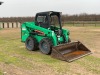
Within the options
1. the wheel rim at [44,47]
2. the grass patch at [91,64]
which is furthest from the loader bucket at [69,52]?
the wheel rim at [44,47]

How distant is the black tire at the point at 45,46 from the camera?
9336 millimetres

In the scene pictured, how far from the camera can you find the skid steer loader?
9.12 m

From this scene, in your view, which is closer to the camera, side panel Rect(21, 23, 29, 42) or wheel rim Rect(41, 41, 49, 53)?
wheel rim Rect(41, 41, 49, 53)

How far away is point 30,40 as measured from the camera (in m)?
10.6

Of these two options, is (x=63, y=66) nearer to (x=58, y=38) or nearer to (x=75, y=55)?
(x=75, y=55)

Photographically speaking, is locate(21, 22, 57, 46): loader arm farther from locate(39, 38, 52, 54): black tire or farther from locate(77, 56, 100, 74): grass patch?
locate(77, 56, 100, 74): grass patch

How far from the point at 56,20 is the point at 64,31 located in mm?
752

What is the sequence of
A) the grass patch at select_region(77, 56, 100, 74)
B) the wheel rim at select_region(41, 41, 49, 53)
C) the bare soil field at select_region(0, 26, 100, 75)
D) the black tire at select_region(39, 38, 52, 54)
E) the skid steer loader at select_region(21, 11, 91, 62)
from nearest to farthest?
the bare soil field at select_region(0, 26, 100, 75), the grass patch at select_region(77, 56, 100, 74), the skid steer loader at select_region(21, 11, 91, 62), the black tire at select_region(39, 38, 52, 54), the wheel rim at select_region(41, 41, 49, 53)

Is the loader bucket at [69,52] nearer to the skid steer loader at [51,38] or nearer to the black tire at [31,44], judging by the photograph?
the skid steer loader at [51,38]

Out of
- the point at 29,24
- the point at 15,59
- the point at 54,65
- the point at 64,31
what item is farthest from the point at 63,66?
the point at 29,24

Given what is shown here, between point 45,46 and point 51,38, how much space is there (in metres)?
0.50

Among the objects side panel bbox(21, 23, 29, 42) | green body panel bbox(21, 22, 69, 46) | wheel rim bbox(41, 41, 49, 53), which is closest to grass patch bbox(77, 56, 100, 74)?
green body panel bbox(21, 22, 69, 46)

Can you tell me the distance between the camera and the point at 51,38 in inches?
372

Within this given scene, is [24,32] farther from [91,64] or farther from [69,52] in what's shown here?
[91,64]
